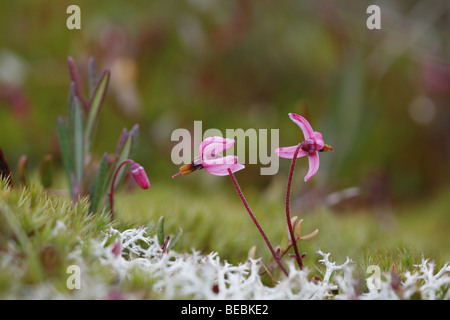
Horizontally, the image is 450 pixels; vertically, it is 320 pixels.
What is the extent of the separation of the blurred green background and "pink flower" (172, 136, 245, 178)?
2.57 ft

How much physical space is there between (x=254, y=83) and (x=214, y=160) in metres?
1.58

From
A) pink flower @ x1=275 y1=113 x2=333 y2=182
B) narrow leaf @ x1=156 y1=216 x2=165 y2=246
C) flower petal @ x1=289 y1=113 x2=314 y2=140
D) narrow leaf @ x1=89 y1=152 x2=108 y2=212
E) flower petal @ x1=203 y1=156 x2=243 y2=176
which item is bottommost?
narrow leaf @ x1=156 y1=216 x2=165 y2=246

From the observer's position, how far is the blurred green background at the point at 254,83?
189 cm

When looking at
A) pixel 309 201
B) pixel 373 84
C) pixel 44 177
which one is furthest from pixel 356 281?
pixel 373 84

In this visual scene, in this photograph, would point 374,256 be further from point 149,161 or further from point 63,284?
point 149,161

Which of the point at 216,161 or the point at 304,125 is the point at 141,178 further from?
the point at 304,125

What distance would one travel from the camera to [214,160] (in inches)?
31.5

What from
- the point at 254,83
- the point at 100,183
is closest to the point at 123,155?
the point at 100,183

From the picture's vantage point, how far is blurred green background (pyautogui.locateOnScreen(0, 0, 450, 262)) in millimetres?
1894

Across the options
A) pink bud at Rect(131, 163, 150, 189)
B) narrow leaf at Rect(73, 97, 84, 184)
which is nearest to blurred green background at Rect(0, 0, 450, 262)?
narrow leaf at Rect(73, 97, 84, 184)

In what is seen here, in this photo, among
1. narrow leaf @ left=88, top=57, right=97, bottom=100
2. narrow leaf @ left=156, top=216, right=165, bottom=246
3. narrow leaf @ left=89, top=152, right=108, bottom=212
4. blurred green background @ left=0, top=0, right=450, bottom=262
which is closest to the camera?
narrow leaf @ left=156, top=216, right=165, bottom=246

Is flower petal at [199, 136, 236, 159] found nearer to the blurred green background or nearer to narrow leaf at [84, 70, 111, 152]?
narrow leaf at [84, 70, 111, 152]

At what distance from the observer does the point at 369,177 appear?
189 cm

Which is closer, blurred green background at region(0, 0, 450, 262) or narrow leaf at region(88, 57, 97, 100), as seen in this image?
narrow leaf at region(88, 57, 97, 100)
